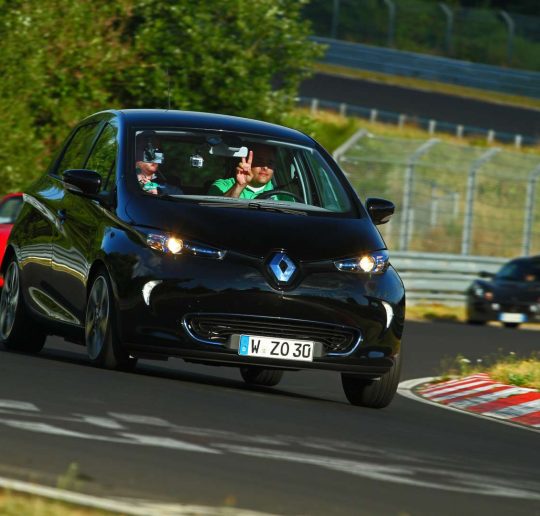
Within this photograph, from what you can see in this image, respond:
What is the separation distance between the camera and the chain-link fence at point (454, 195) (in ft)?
98.7

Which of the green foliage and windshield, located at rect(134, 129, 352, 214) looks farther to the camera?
the green foliage

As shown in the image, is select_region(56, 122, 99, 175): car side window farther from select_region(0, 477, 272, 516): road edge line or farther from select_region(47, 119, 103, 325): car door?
select_region(0, 477, 272, 516): road edge line

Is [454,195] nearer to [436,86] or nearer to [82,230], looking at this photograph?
[82,230]

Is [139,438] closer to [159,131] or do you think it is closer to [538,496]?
[538,496]

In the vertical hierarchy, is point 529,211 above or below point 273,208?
below

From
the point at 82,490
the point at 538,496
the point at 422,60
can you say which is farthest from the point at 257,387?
the point at 422,60

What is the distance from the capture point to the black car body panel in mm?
10211

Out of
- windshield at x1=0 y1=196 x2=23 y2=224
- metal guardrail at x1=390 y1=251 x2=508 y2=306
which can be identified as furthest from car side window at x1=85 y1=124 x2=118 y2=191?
metal guardrail at x1=390 y1=251 x2=508 y2=306

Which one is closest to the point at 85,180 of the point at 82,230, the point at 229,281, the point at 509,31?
the point at 82,230

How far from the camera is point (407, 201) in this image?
30625mm

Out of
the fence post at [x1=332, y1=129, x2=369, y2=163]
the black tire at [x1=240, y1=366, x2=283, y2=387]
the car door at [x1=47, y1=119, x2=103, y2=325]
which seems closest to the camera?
the car door at [x1=47, y1=119, x2=103, y2=325]

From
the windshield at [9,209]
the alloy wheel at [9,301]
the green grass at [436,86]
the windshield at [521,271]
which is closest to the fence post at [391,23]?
the green grass at [436,86]

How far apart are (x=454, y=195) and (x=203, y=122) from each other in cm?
2107

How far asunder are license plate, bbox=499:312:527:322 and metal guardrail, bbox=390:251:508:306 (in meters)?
1.80
